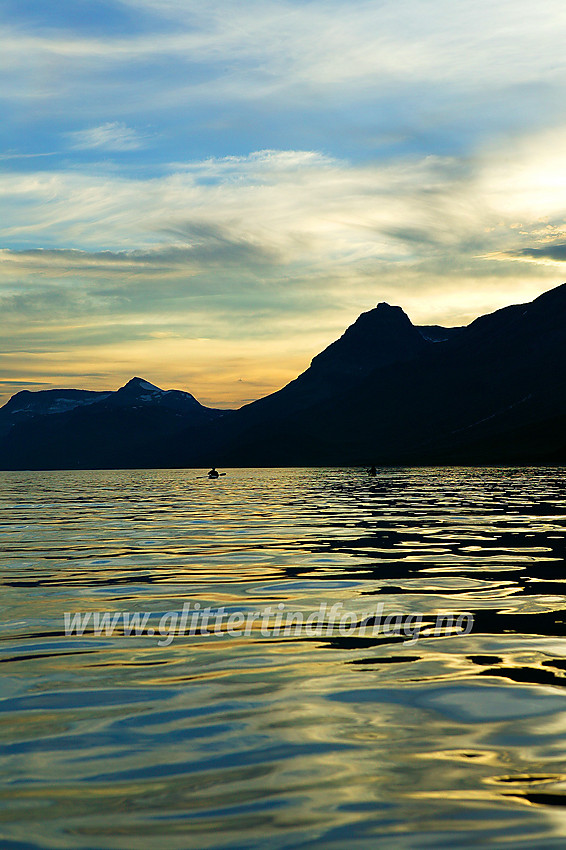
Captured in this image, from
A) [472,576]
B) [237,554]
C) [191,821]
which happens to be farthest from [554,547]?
[191,821]

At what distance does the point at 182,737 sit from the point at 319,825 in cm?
215

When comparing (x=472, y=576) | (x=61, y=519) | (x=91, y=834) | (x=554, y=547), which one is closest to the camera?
(x=91, y=834)

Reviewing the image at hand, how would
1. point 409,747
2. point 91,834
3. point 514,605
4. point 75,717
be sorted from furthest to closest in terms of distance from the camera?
1. point 514,605
2. point 75,717
3. point 409,747
4. point 91,834

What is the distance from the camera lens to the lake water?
5496 millimetres

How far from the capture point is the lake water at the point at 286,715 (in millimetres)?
5496

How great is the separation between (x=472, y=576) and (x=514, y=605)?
353 centimetres

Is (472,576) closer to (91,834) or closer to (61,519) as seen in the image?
(91,834)

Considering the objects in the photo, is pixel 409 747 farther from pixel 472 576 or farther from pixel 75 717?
pixel 472 576

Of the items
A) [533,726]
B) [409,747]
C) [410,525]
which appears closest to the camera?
[409,747]

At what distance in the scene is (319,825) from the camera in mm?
5441

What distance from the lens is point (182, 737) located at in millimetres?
7223

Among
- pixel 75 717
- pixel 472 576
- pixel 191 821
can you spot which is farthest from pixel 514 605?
pixel 191 821

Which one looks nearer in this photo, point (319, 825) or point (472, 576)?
point (319, 825)

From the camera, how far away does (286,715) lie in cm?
790
